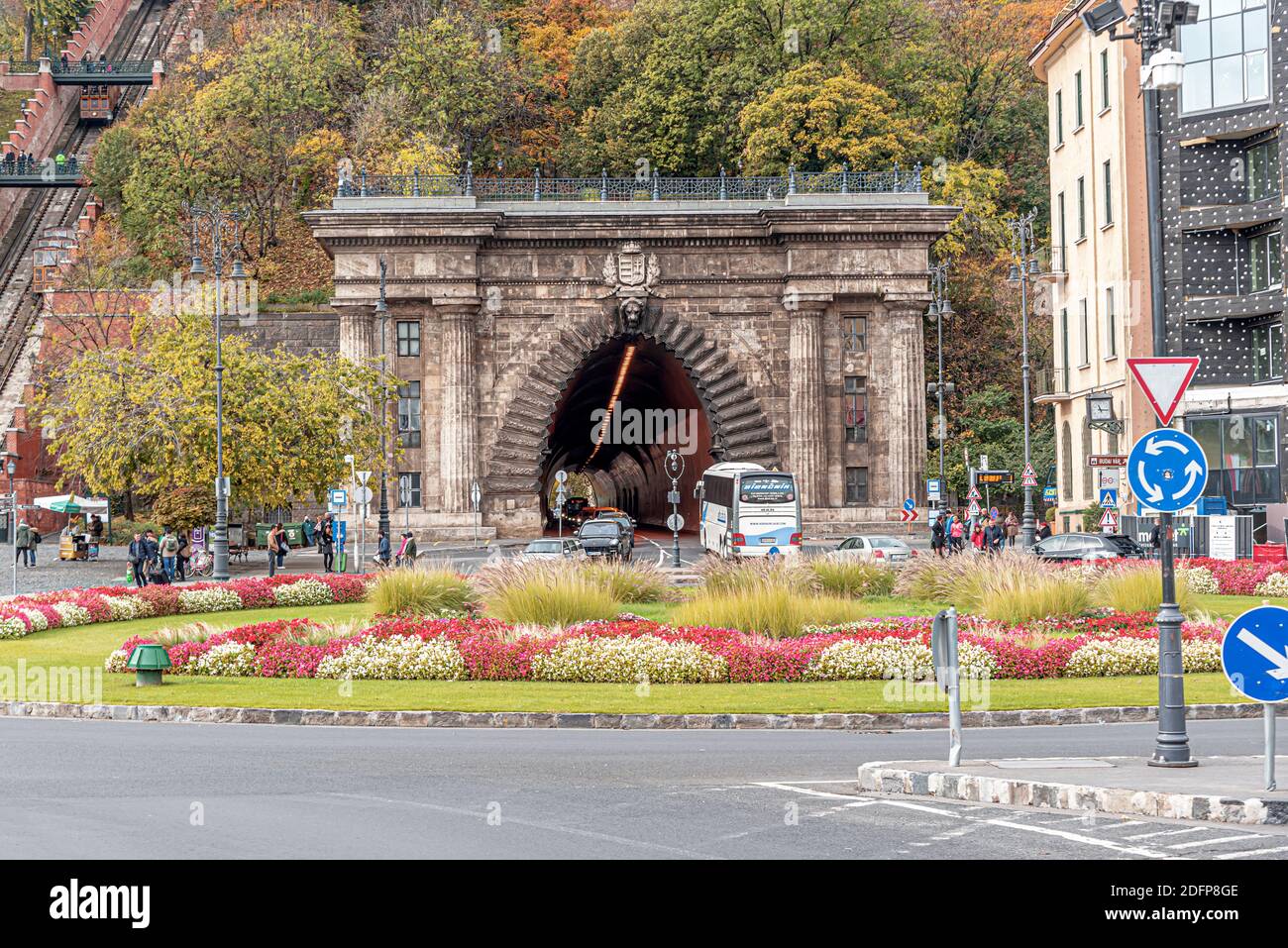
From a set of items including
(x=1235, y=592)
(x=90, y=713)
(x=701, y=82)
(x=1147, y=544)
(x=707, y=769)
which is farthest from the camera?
(x=701, y=82)

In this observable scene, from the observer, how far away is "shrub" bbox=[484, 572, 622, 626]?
28.3m

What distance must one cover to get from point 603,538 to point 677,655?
3225cm

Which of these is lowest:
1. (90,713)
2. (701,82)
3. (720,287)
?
(90,713)

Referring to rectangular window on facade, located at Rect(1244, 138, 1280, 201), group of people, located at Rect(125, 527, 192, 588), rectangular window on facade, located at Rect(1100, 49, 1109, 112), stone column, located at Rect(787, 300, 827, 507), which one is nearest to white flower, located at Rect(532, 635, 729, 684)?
group of people, located at Rect(125, 527, 192, 588)

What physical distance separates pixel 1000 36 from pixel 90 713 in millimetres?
86444

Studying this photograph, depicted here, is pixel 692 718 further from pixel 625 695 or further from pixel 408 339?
pixel 408 339

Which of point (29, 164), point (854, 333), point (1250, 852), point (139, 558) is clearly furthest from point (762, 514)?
point (29, 164)

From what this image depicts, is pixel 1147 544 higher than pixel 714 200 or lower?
lower

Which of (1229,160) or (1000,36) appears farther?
(1000,36)

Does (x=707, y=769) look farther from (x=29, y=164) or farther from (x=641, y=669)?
(x=29, y=164)

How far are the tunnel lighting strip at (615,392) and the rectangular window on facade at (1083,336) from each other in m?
19.2

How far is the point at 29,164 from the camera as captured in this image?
110m

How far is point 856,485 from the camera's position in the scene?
2803 inches
